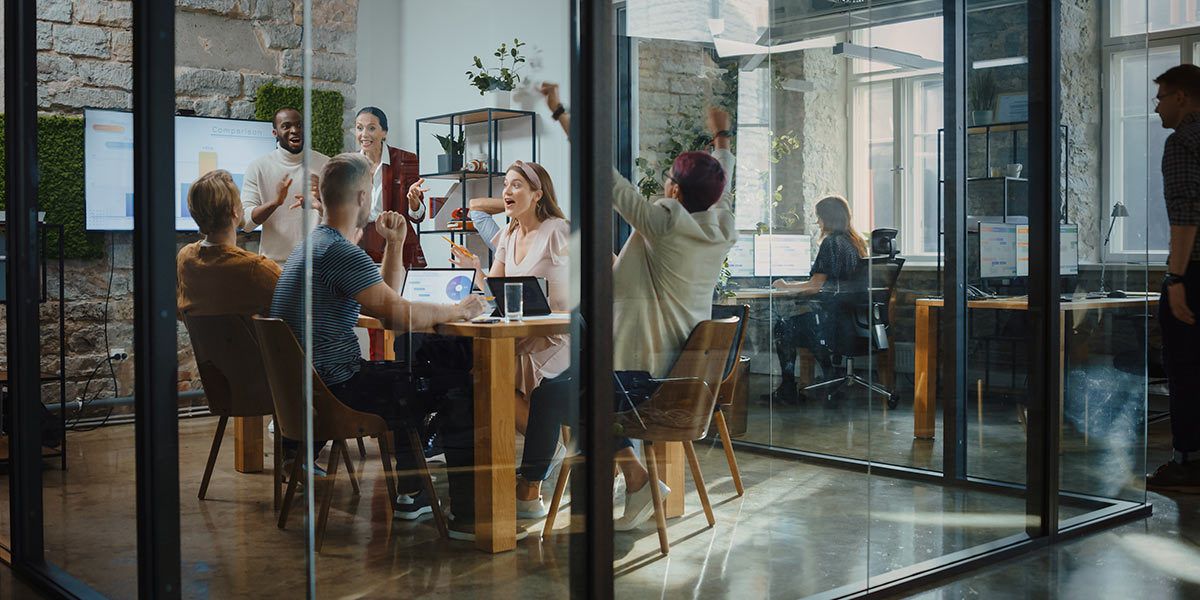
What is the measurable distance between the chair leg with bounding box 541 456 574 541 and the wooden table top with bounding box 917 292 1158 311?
4.75 ft

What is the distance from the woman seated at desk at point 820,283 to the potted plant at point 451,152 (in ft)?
3.11

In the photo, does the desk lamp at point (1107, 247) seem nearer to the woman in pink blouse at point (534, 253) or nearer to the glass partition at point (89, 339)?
the woman in pink blouse at point (534, 253)

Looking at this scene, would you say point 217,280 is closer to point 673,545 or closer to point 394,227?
point 394,227

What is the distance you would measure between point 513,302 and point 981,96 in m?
2.03

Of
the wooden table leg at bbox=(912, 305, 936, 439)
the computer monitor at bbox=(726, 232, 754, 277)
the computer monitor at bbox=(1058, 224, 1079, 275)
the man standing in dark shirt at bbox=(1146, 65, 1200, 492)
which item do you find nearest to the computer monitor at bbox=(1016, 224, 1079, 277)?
the computer monitor at bbox=(1058, 224, 1079, 275)

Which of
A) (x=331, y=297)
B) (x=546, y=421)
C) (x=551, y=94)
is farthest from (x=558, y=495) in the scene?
(x=551, y=94)

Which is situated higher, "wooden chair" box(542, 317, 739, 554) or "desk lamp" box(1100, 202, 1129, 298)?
"desk lamp" box(1100, 202, 1129, 298)

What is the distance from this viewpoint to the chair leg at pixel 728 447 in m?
2.84

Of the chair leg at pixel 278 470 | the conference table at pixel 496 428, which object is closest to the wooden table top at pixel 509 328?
the conference table at pixel 496 428

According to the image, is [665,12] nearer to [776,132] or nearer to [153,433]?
[776,132]

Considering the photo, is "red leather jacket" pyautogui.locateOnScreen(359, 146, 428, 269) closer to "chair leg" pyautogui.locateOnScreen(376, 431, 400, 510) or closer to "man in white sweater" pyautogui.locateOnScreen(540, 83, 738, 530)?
"chair leg" pyautogui.locateOnScreen(376, 431, 400, 510)

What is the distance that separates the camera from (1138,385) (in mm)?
4344

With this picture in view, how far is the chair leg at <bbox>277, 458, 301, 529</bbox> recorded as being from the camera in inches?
95.9

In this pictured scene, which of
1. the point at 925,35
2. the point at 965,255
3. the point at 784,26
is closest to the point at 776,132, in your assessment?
the point at 784,26
